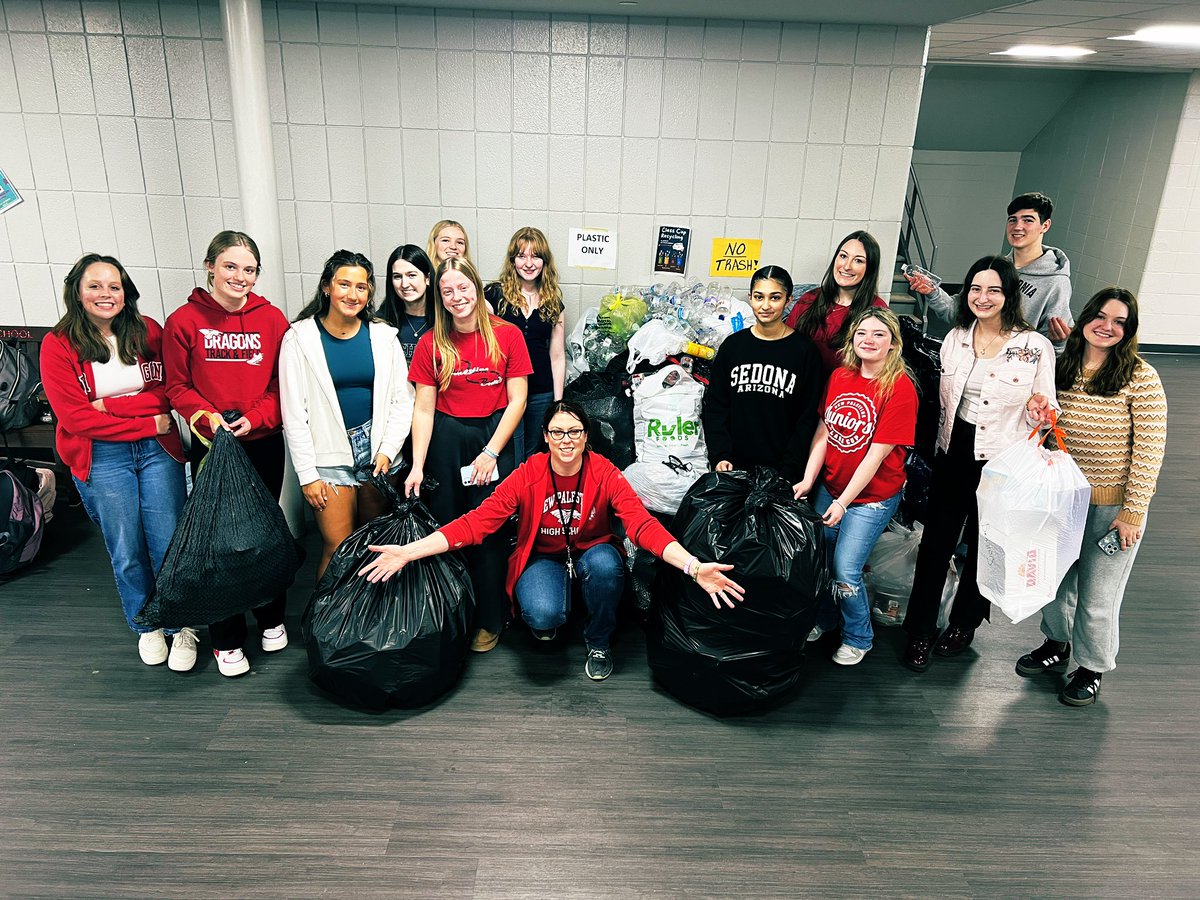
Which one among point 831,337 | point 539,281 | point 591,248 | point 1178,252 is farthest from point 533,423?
point 1178,252


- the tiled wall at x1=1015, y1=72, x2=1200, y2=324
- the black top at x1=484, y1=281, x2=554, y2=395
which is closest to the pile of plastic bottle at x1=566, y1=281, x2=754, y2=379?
the black top at x1=484, y1=281, x2=554, y2=395

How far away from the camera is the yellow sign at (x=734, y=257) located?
362cm

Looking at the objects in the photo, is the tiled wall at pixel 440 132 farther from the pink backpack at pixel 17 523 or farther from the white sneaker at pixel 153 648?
the white sneaker at pixel 153 648

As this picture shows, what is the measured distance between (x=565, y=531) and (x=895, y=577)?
133cm

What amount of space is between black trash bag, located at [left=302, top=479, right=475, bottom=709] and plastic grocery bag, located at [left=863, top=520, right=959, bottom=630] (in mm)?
1592

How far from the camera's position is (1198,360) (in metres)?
7.23

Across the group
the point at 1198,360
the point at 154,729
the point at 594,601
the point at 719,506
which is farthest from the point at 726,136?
the point at 1198,360

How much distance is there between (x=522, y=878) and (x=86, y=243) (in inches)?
132

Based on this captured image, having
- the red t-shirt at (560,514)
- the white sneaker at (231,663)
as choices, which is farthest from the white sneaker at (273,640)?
the red t-shirt at (560,514)

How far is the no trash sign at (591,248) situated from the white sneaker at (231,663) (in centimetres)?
215

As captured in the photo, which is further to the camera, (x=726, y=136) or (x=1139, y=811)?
(x=726, y=136)

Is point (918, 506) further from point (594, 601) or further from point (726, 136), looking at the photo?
point (726, 136)

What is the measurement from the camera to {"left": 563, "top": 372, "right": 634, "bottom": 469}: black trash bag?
317 centimetres

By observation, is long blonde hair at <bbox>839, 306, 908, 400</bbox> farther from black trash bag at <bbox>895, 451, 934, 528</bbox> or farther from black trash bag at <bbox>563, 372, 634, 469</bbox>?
black trash bag at <bbox>563, 372, 634, 469</bbox>
